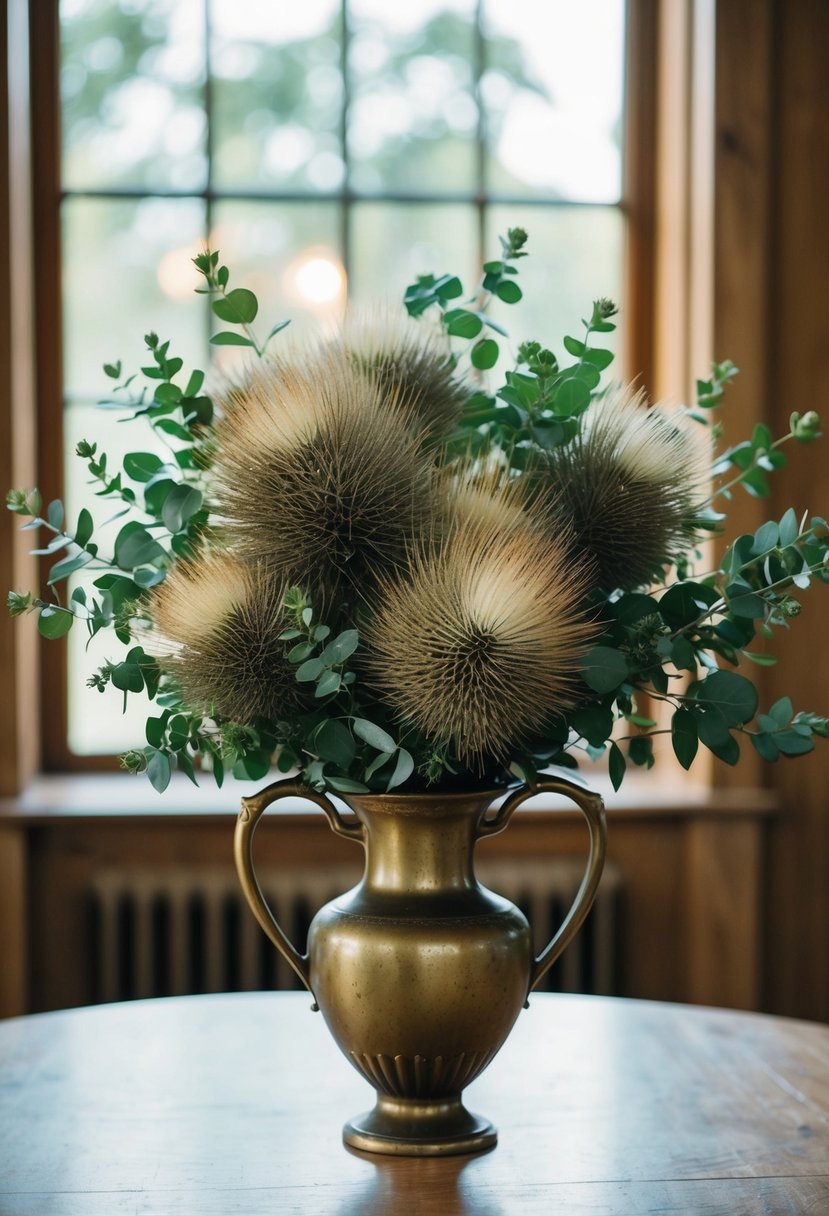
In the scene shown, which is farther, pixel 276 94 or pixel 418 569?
pixel 276 94

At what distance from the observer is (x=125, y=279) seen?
2.71 metres

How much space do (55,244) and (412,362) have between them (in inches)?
70.2

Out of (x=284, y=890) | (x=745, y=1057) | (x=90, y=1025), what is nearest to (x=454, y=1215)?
(x=745, y=1057)

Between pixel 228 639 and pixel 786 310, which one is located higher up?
pixel 786 310

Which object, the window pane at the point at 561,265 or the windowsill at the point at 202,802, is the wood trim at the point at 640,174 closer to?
the window pane at the point at 561,265

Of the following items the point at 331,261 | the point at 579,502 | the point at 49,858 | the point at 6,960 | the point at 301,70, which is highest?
the point at 301,70

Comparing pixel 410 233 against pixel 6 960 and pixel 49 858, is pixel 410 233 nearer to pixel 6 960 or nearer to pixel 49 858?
pixel 49 858

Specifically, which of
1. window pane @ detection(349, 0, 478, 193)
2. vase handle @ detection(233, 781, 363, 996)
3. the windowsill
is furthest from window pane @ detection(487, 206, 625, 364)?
vase handle @ detection(233, 781, 363, 996)

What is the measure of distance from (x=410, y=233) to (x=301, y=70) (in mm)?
381

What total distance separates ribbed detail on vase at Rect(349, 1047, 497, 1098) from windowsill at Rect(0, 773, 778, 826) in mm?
1282

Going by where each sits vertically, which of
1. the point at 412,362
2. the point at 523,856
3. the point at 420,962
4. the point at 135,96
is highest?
the point at 135,96

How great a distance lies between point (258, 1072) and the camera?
1326mm

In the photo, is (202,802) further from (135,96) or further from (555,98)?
(555,98)

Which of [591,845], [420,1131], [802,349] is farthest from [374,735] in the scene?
[802,349]
